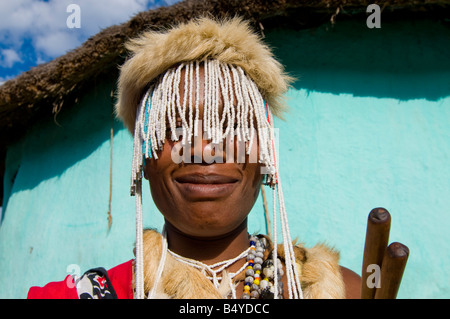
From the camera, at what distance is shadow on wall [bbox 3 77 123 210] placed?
3.23 metres

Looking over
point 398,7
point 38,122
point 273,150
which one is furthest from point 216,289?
point 38,122

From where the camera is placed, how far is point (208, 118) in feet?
3.94

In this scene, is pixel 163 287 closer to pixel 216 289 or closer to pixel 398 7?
pixel 216 289

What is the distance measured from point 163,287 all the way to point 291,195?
4.87 feet

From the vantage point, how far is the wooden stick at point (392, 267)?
673 millimetres

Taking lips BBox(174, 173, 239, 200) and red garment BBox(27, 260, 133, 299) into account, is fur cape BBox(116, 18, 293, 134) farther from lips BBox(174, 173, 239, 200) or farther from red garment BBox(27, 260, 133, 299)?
red garment BBox(27, 260, 133, 299)

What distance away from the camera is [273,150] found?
1.33 meters

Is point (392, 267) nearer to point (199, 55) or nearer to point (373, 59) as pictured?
point (199, 55)

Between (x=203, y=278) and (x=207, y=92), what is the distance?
0.60 meters


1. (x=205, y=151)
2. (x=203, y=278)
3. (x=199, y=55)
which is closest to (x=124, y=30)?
(x=199, y=55)

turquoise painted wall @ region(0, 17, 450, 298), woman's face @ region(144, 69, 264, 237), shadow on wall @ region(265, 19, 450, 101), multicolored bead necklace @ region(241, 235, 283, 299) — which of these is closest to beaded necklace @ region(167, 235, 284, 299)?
multicolored bead necklace @ region(241, 235, 283, 299)

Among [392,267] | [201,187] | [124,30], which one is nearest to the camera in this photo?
[392,267]

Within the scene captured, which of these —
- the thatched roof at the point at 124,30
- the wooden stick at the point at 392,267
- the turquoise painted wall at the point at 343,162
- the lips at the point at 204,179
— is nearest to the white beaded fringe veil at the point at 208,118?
the lips at the point at 204,179

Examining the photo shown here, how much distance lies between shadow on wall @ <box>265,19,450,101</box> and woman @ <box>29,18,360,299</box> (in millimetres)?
1467
